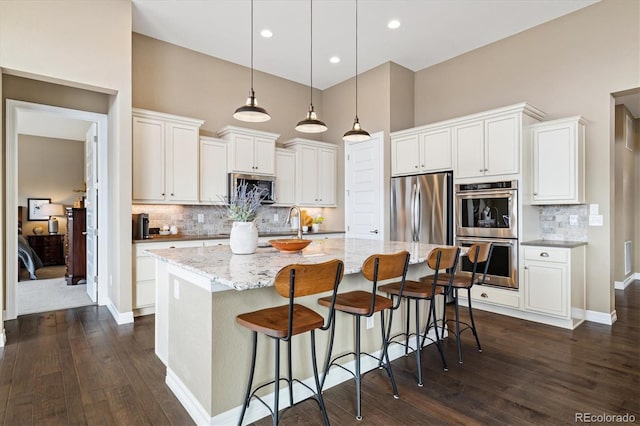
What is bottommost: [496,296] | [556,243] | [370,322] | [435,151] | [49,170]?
[496,296]

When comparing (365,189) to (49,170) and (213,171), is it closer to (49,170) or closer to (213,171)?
(213,171)

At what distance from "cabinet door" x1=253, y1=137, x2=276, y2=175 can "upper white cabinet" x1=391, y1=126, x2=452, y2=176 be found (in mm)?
1863

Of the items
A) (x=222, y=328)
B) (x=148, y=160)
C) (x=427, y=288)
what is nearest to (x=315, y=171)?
(x=148, y=160)

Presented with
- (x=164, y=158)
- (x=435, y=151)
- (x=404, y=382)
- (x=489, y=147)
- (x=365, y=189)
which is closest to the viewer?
(x=404, y=382)

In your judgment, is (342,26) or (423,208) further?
(423,208)

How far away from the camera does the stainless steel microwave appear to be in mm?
5043

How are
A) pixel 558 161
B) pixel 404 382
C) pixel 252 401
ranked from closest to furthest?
pixel 252 401 < pixel 404 382 < pixel 558 161

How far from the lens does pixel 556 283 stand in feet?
12.4

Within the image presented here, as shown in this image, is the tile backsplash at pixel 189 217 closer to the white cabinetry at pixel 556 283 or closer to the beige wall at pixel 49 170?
the white cabinetry at pixel 556 283

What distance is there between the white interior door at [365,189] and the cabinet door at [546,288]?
209cm

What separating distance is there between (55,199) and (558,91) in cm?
1036

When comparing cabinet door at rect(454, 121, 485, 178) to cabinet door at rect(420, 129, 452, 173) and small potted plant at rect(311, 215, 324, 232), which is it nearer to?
cabinet door at rect(420, 129, 452, 173)

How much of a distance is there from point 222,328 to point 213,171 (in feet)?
11.0

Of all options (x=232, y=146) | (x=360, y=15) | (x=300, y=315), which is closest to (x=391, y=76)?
(x=360, y=15)
